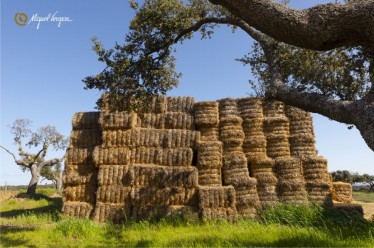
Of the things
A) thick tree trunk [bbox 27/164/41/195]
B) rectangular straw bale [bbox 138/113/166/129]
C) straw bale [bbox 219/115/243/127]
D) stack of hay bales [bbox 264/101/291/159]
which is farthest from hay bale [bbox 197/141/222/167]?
thick tree trunk [bbox 27/164/41/195]

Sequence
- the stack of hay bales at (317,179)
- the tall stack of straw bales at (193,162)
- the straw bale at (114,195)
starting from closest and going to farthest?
1. the stack of hay bales at (317,179)
2. the tall stack of straw bales at (193,162)
3. the straw bale at (114,195)

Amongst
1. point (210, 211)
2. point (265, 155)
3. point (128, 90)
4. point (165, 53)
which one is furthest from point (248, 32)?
point (210, 211)

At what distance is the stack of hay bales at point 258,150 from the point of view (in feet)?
45.4

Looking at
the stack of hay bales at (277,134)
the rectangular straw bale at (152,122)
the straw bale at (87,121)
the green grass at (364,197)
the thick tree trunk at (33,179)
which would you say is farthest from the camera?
the green grass at (364,197)

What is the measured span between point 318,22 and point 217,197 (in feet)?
29.5

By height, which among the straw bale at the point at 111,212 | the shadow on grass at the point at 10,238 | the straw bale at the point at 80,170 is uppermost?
the straw bale at the point at 80,170

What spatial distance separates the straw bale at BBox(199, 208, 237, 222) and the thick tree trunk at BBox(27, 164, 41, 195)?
21553 millimetres

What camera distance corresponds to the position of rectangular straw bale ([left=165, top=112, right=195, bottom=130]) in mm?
15219

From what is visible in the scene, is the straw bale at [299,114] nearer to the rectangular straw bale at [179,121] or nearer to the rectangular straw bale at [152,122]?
the rectangular straw bale at [179,121]

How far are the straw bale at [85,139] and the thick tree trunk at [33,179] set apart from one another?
646 inches

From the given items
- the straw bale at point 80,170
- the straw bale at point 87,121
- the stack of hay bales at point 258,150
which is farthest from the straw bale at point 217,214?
the straw bale at point 87,121

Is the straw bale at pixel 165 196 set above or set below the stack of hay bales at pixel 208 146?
below

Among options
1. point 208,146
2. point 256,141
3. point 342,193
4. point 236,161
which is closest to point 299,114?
point 256,141

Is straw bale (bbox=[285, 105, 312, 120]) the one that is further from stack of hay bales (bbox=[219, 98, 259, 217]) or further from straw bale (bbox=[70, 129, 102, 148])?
straw bale (bbox=[70, 129, 102, 148])
